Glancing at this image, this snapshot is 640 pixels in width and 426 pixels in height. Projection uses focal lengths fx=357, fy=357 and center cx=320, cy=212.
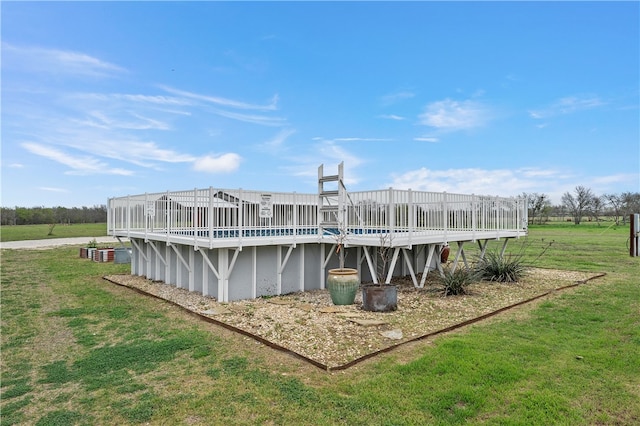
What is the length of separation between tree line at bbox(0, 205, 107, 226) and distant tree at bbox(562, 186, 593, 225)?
55499mm

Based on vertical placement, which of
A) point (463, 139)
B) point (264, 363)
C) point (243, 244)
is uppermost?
point (463, 139)

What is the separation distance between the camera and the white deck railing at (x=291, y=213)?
7.51m

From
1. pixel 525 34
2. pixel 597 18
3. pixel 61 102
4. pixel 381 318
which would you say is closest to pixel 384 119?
pixel 525 34

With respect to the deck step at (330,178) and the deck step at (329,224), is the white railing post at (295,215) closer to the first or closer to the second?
the deck step at (329,224)

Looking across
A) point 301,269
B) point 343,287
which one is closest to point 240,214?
point 301,269

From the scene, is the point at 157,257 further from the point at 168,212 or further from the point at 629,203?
the point at 629,203

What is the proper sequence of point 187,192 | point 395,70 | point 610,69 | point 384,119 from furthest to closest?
point 384,119, point 395,70, point 610,69, point 187,192

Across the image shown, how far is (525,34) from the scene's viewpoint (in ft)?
38.4

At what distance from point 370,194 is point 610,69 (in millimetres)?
12017

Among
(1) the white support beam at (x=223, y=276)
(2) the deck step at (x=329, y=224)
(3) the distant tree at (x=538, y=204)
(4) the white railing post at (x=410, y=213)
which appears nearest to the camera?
(1) the white support beam at (x=223, y=276)

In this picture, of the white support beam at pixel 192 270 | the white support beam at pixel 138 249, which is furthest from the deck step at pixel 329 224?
the white support beam at pixel 138 249

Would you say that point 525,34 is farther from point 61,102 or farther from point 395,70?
point 61,102

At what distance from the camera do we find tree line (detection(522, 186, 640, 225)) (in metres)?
39.9

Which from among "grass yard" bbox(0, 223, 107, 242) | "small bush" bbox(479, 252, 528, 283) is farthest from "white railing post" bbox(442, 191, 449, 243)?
"grass yard" bbox(0, 223, 107, 242)
